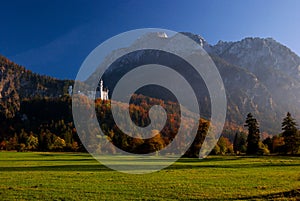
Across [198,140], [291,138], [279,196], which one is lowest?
[279,196]

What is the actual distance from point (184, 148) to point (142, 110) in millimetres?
109397

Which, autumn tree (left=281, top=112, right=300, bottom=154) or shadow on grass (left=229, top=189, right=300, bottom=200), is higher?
autumn tree (left=281, top=112, right=300, bottom=154)

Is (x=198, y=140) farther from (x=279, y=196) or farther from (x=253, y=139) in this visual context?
(x=279, y=196)

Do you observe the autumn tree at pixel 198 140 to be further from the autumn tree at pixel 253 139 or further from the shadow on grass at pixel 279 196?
the shadow on grass at pixel 279 196

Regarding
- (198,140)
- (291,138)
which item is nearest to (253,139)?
(291,138)

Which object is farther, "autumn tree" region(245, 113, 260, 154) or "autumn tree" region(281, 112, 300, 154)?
"autumn tree" region(245, 113, 260, 154)

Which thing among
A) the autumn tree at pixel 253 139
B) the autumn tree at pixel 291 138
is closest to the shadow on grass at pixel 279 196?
the autumn tree at pixel 291 138

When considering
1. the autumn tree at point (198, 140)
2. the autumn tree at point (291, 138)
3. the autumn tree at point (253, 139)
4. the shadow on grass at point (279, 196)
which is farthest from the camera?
the autumn tree at point (253, 139)

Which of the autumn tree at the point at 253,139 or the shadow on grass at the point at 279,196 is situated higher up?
the autumn tree at the point at 253,139

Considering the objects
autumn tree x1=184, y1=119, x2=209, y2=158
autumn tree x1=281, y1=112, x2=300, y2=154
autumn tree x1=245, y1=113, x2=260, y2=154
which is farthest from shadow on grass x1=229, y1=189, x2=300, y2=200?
autumn tree x1=245, y1=113, x2=260, y2=154

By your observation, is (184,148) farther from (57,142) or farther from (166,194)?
(57,142)

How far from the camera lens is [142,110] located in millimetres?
178125

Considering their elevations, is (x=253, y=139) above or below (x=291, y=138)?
below

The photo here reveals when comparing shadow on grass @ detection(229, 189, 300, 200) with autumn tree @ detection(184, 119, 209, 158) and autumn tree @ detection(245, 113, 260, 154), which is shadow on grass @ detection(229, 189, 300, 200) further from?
autumn tree @ detection(245, 113, 260, 154)
